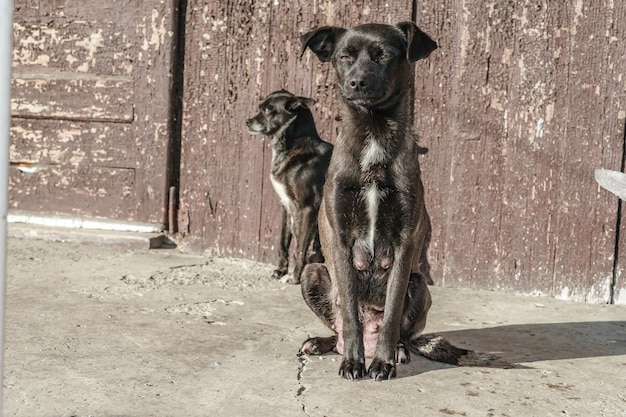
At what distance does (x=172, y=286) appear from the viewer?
529cm

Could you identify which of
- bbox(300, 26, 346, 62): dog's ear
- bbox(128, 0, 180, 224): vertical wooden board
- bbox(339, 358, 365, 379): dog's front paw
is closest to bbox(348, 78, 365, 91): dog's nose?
bbox(300, 26, 346, 62): dog's ear

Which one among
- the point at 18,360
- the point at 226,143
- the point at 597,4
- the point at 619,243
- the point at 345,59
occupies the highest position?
the point at 597,4

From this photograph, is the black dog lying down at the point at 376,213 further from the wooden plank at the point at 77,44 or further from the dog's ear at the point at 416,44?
the wooden plank at the point at 77,44

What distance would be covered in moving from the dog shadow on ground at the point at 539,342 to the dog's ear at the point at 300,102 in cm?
202

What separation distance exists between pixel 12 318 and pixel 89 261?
1.51 meters

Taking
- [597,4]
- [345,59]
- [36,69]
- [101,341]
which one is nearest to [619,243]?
[597,4]

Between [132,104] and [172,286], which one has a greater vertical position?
[132,104]

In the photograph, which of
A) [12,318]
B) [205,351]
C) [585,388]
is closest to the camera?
[585,388]

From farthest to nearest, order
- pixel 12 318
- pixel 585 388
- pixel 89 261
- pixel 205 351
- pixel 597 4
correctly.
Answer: pixel 89 261
pixel 597 4
pixel 12 318
pixel 205 351
pixel 585 388

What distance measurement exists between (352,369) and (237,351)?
639mm

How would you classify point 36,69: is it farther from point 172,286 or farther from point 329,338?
point 329,338

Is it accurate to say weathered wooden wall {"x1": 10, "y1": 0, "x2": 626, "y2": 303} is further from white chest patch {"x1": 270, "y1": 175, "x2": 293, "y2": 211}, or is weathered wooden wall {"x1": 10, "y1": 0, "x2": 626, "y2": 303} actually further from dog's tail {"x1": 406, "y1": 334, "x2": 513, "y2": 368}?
dog's tail {"x1": 406, "y1": 334, "x2": 513, "y2": 368}

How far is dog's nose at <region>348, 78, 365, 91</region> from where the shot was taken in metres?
3.75

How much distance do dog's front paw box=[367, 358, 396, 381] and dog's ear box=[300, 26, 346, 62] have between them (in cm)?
153
